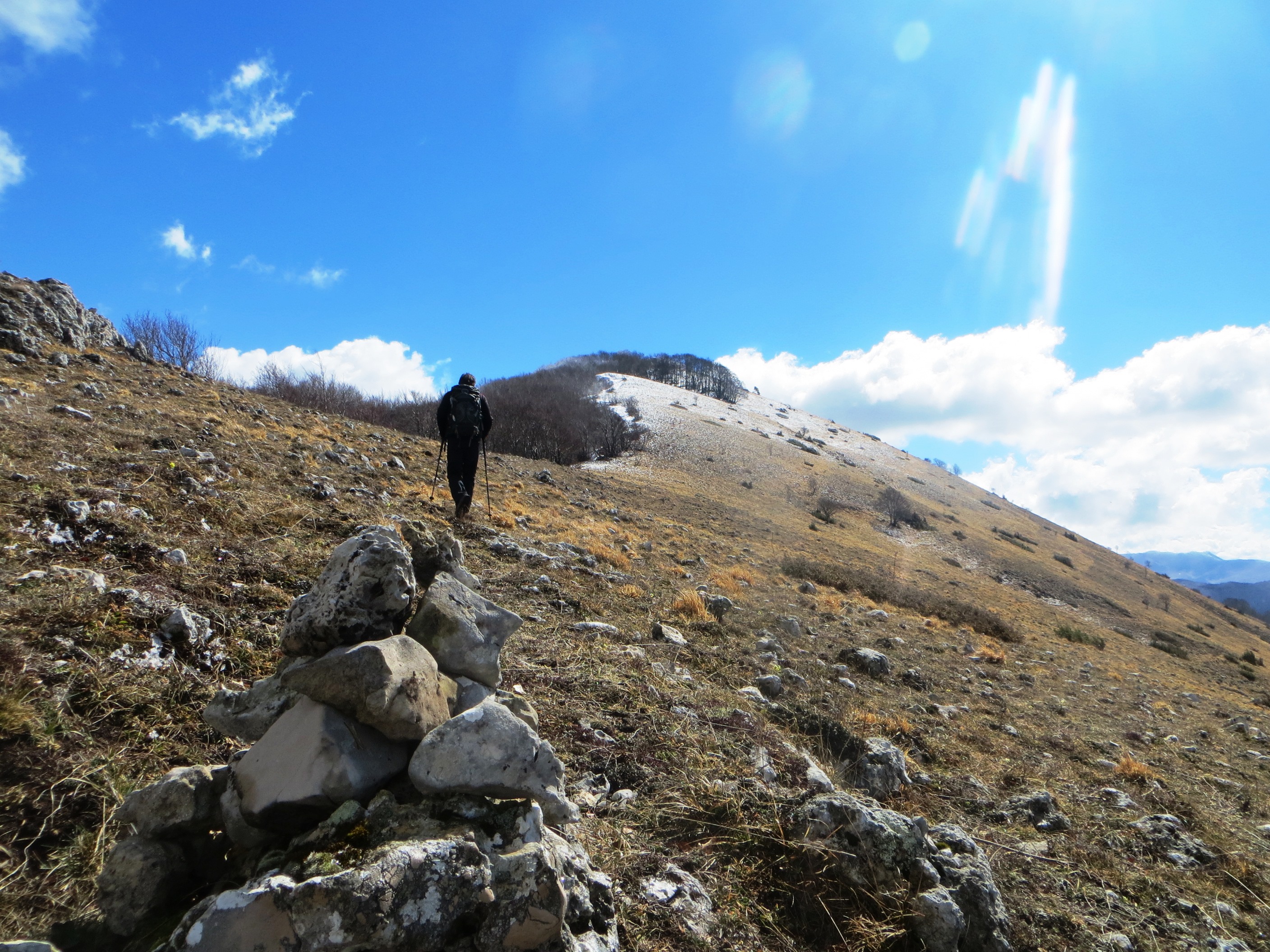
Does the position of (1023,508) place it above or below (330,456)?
above

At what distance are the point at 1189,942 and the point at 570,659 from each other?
4.31 m

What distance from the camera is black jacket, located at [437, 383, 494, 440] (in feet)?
33.0

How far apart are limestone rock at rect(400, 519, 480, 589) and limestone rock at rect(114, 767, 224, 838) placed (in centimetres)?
137

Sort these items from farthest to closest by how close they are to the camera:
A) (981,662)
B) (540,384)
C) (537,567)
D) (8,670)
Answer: (540,384) < (981,662) < (537,567) < (8,670)

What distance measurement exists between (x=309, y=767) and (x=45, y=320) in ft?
57.5

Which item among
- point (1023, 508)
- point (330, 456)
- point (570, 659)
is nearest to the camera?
point (570, 659)

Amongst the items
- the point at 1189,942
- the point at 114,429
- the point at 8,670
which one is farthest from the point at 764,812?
the point at 114,429

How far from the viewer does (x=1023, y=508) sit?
91.4 meters

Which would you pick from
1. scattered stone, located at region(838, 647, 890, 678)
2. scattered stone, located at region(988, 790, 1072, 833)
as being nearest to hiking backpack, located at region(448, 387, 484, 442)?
scattered stone, located at region(838, 647, 890, 678)

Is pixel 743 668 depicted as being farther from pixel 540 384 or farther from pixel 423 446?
pixel 540 384

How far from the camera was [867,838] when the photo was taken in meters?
3.05

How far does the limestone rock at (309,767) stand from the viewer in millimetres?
2078

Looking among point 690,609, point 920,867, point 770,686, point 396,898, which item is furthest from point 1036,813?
point 396,898

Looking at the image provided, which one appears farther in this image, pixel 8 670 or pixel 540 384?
pixel 540 384
